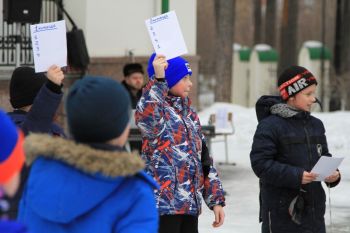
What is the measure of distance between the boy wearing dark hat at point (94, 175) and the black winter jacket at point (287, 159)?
2.39 meters

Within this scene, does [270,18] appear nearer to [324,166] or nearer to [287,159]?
[287,159]

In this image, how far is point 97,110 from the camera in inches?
117

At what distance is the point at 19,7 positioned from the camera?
41.3 ft

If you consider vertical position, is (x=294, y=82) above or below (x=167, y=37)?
below

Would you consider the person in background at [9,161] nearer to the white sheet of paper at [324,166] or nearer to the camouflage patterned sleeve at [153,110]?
the camouflage patterned sleeve at [153,110]

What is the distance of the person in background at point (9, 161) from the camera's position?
7.70 ft

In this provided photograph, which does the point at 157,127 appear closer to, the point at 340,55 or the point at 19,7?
the point at 19,7

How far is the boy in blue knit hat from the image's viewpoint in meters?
5.02

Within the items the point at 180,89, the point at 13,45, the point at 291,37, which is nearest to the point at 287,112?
the point at 180,89

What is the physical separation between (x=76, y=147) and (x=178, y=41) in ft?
7.91

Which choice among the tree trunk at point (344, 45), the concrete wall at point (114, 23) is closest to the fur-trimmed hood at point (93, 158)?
the concrete wall at point (114, 23)

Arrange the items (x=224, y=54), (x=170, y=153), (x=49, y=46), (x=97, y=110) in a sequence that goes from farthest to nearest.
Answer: (x=224, y=54) → (x=49, y=46) → (x=170, y=153) → (x=97, y=110)

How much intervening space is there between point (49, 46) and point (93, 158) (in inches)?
89.6

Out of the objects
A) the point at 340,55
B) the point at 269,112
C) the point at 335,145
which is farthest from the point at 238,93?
the point at 269,112
